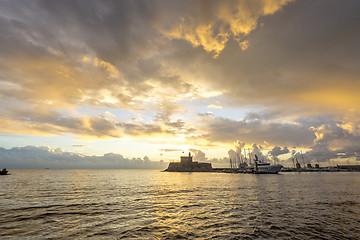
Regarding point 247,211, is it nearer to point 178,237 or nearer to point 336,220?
point 336,220

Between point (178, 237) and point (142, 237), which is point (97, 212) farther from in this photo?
point (178, 237)

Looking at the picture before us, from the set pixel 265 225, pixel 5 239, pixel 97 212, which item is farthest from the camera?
pixel 97 212

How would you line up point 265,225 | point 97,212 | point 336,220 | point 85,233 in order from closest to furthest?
1. point 85,233
2. point 265,225
3. point 336,220
4. point 97,212

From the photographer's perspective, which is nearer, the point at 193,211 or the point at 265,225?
the point at 265,225

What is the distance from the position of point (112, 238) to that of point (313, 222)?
2013 centimetres

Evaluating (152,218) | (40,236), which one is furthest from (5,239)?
(152,218)

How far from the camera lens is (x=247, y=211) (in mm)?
23438

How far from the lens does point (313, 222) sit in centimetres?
1858

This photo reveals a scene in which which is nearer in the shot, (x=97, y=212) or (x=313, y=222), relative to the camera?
(x=313, y=222)

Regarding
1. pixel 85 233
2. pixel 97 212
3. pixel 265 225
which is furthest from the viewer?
pixel 97 212

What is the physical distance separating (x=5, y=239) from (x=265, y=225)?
904 inches

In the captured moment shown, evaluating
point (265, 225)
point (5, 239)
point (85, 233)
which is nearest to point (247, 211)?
point (265, 225)

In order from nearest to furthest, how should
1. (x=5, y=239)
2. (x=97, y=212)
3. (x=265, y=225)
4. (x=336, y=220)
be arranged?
(x=5, y=239)
(x=265, y=225)
(x=336, y=220)
(x=97, y=212)

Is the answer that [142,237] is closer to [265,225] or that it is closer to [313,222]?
[265,225]
